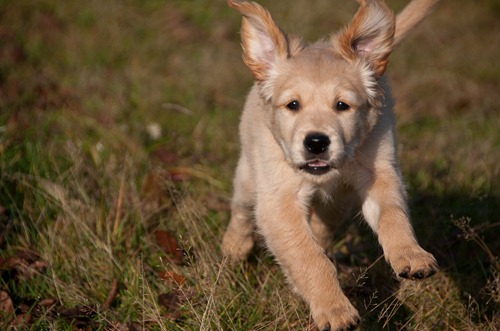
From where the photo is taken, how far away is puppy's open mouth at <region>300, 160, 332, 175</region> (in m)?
3.52

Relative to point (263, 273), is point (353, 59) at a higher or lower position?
higher

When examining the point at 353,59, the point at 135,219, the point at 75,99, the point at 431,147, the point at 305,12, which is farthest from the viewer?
the point at 305,12

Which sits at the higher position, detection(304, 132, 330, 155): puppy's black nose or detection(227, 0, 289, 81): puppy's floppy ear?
detection(227, 0, 289, 81): puppy's floppy ear

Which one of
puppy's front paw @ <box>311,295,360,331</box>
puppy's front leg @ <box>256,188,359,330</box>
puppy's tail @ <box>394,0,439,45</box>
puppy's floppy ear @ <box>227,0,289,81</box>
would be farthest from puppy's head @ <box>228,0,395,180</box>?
puppy's tail @ <box>394,0,439,45</box>

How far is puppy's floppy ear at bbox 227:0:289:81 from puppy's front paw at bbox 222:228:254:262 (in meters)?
1.08

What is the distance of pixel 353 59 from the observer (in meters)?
3.80

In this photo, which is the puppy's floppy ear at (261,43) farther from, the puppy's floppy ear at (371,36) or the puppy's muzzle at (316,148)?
the puppy's muzzle at (316,148)

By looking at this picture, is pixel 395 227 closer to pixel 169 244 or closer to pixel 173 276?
pixel 173 276

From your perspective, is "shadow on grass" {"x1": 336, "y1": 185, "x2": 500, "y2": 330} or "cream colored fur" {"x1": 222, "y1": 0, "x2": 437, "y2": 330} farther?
"shadow on grass" {"x1": 336, "y1": 185, "x2": 500, "y2": 330}

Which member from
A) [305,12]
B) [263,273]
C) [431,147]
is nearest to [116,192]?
[263,273]

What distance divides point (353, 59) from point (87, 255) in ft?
6.17

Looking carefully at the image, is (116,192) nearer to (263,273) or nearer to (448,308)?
(263,273)

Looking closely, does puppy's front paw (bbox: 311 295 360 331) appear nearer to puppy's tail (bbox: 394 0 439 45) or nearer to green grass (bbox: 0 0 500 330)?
green grass (bbox: 0 0 500 330)

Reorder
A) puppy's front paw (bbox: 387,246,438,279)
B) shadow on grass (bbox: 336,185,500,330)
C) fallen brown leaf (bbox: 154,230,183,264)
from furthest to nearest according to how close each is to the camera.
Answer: fallen brown leaf (bbox: 154,230,183,264), shadow on grass (bbox: 336,185,500,330), puppy's front paw (bbox: 387,246,438,279)
